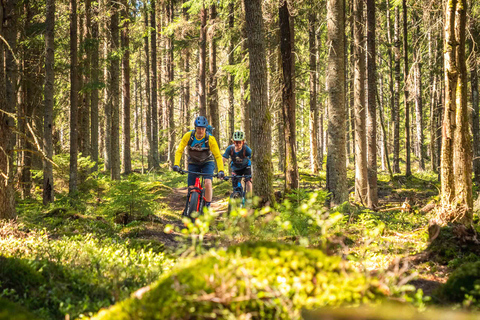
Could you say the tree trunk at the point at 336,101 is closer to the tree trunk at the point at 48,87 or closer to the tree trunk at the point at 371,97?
the tree trunk at the point at 371,97

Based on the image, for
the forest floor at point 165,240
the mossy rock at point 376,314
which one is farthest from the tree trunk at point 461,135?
the mossy rock at point 376,314

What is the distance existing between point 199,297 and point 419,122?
25.7m

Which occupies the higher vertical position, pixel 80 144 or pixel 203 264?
pixel 80 144

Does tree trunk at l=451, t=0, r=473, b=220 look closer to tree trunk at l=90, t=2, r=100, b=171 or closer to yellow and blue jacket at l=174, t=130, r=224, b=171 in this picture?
yellow and blue jacket at l=174, t=130, r=224, b=171

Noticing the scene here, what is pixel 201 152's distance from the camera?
8.43m

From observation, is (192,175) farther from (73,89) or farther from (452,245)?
(73,89)

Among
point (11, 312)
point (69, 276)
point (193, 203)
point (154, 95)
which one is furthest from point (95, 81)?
point (11, 312)

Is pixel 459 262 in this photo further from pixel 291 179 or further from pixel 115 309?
pixel 291 179

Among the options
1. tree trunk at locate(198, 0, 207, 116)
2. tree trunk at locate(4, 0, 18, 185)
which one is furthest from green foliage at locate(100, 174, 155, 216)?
tree trunk at locate(198, 0, 207, 116)

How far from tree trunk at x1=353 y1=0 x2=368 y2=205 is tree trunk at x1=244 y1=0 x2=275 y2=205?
3.50 metres

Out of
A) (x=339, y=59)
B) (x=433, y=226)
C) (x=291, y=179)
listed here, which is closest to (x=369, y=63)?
(x=339, y=59)

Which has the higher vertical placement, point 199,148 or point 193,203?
point 199,148

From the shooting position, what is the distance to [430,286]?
14.2ft

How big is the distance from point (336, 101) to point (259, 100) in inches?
82.9
